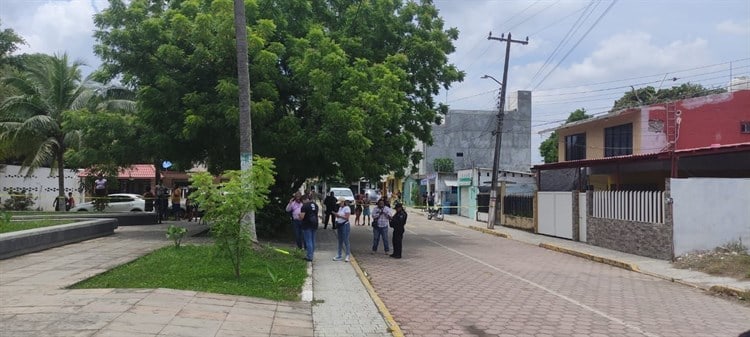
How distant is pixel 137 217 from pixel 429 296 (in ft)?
51.4

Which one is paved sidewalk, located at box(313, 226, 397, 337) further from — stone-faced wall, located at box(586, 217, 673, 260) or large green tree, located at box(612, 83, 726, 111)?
large green tree, located at box(612, 83, 726, 111)

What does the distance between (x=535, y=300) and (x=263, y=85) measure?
997cm

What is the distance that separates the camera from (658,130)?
29.2 m

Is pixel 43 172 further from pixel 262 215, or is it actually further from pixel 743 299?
pixel 743 299

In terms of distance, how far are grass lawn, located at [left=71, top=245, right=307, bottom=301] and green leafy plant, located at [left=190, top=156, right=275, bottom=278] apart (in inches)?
21.3

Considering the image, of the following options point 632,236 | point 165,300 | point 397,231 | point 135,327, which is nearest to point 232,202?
point 165,300

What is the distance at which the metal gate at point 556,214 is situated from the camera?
24.1 metres

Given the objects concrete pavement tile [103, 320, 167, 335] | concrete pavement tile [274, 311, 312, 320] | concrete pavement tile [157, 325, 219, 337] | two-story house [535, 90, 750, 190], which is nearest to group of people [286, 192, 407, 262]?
concrete pavement tile [274, 311, 312, 320]

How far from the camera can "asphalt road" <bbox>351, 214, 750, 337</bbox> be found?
824 centimetres

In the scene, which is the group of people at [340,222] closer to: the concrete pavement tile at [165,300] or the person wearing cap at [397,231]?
the person wearing cap at [397,231]

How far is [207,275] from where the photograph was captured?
10516mm

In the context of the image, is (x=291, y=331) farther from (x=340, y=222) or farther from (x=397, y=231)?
(x=397, y=231)

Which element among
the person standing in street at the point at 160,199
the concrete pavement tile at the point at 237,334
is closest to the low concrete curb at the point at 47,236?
the person standing in street at the point at 160,199

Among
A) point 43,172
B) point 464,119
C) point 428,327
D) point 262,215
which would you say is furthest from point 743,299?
point 464,119
